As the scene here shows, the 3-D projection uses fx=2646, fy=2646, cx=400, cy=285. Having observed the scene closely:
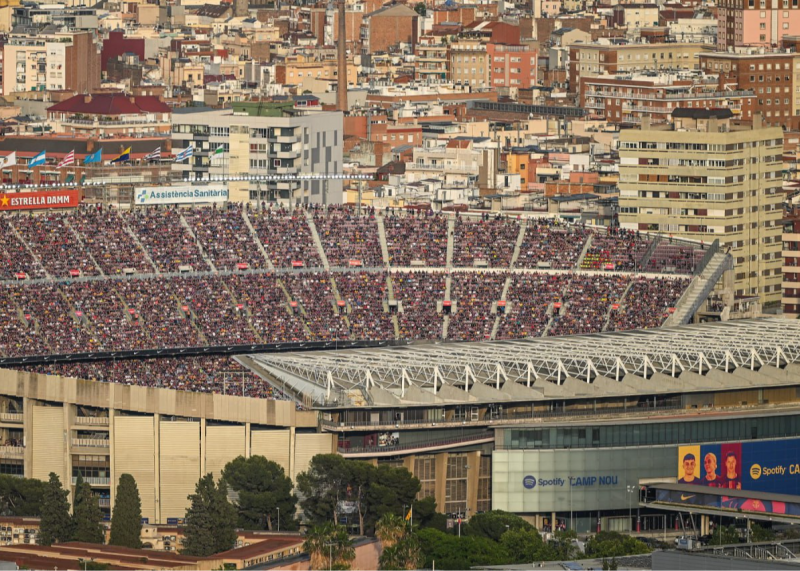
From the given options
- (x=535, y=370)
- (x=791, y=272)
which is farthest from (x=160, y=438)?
(x=791, y=272)

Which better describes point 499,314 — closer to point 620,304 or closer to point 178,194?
point 620,304

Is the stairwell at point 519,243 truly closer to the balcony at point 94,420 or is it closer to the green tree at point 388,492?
the balcony at point 94,420

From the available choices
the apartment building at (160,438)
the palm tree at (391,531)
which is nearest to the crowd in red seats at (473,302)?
the apartment building at (160,438)

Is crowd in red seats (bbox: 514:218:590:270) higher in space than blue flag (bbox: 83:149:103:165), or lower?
lower

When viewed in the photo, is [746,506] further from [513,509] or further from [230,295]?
[230,295]

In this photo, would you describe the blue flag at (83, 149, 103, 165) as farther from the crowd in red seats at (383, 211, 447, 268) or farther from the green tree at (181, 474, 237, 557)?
the green tree at (181, 474, 237, 557)

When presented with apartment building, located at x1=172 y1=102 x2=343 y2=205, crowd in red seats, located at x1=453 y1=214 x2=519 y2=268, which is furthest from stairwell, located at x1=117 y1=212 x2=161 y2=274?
apartment building, located at x1=172 y1=102 x2=343 y2=205
